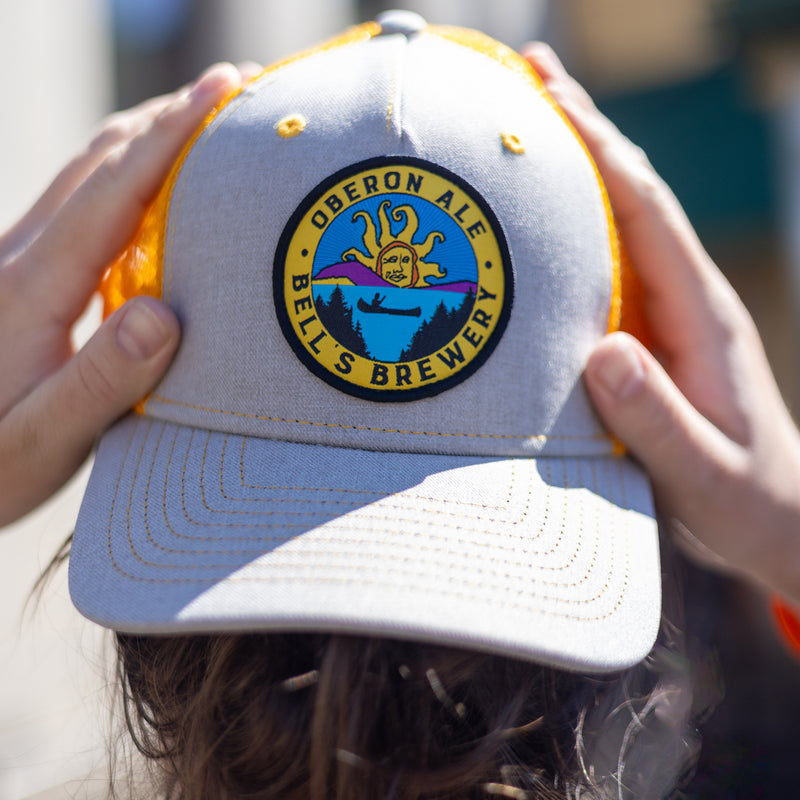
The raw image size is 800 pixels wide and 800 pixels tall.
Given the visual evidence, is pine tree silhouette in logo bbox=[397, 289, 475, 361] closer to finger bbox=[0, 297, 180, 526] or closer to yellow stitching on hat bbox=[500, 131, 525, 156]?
yellow stitching on hat bbox=[500, 131, 525, 156]

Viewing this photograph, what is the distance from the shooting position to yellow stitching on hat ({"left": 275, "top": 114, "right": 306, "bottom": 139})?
3.99 feet

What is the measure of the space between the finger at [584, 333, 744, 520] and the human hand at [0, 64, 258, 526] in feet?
2.13

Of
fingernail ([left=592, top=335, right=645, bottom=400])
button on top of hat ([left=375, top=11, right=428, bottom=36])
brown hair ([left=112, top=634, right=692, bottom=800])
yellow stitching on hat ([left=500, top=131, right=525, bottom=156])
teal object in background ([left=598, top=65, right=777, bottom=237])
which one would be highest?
button on top of hat ([left=375, top=11, right=428, bottom=36])

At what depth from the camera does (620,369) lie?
1214 millimetres

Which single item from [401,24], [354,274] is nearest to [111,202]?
[354,274]

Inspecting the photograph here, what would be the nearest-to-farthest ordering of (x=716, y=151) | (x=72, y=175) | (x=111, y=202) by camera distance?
1. (x=111, y=202)
2. (x=72, y=175)
3. (x=716, y=151)

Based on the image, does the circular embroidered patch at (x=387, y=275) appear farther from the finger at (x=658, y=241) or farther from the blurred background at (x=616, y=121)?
the blurred background at (x=616, y=121)

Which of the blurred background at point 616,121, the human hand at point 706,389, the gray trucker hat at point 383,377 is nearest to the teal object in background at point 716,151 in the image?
the blurred background at point 616,121

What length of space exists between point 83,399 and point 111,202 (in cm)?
→ 33

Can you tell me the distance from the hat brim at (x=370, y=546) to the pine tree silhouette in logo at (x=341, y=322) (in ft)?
0.49

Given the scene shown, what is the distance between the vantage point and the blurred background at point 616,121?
3131mm

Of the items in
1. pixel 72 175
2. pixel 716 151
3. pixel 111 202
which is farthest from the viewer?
pixel 716 151

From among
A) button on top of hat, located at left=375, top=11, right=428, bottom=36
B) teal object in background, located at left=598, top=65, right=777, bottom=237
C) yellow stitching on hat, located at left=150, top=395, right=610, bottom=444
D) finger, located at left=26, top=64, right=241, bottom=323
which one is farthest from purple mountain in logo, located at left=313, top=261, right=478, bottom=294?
teal object in background, located at left=598, top=65, right=777, bottom=237

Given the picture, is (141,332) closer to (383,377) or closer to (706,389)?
(383,377)
